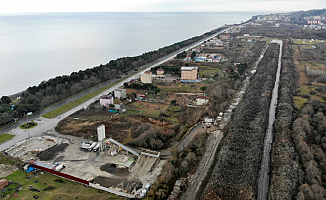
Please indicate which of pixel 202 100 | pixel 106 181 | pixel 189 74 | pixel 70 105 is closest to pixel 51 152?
pixel 106 181

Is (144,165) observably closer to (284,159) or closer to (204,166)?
(204,166)

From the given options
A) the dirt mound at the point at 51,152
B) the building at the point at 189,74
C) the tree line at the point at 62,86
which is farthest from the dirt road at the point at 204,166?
the tree line at the point at 62,86

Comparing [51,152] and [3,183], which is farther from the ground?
[51,152]

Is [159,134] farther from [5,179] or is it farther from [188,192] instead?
[5,179]

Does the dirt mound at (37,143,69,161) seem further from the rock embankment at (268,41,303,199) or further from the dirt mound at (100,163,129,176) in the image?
the rock embankment at (268,41,303,199)

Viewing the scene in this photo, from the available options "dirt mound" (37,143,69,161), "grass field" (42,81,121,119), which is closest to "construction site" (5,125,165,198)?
"dirt mound" (37,143,69,161)

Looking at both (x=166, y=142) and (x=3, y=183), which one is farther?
(x=166, y=142)

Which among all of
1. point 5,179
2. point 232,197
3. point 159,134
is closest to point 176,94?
point 159,134
